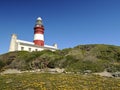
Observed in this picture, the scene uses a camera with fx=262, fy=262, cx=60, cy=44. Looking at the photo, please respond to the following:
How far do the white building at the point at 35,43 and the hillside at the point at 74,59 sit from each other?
3959 centimetres

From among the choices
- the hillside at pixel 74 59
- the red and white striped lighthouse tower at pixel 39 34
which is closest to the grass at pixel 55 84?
the hillside at pixel 74 59

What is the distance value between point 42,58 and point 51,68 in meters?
2.43

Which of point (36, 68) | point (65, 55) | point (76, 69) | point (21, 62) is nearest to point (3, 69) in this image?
point (21, 62)

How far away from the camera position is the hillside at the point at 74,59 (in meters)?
30.9

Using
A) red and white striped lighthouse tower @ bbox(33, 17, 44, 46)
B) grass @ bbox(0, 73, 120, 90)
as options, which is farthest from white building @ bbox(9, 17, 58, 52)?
grass @ bbox(0, 73, 120, 90)

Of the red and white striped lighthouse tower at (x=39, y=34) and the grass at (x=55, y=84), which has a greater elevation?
the red and white striped lighthouse tower at (x=39, y=34)

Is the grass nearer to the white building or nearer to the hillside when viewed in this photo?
the hillside

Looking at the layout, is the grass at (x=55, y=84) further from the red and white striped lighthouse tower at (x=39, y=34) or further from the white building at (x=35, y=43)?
the red and white striped lighthouse tower at (x=39, y=34)

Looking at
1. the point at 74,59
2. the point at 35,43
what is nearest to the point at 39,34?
the point at 35,43

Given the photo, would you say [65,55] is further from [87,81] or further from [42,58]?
[87,81]

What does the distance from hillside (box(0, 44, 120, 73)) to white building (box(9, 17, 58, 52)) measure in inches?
1559

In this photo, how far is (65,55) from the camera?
116 ft

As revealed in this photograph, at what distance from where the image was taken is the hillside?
1217 inches

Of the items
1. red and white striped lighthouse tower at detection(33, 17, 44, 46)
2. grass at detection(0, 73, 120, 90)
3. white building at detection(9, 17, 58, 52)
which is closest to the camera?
grass at detection(0, 73, 120, 90)
